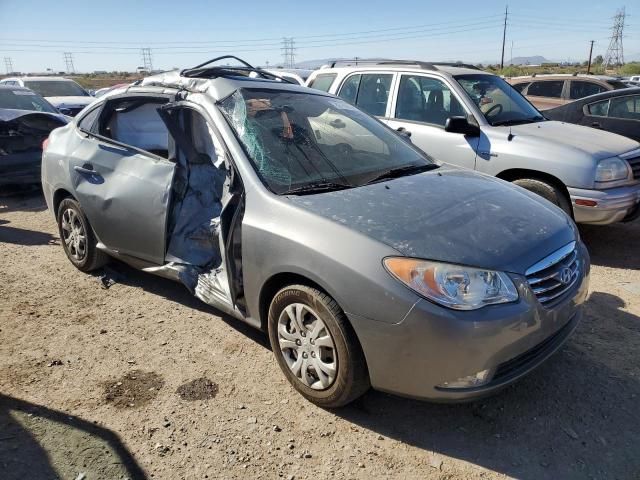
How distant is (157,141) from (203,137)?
73 centimetres

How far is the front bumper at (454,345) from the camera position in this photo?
7.71 feet

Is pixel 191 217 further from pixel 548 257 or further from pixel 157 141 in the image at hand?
pixel 548 257

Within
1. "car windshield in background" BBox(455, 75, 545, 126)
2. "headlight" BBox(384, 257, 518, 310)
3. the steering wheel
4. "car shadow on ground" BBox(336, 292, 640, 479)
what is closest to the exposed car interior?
"headlight" BBox(384, 257, 518, 310)

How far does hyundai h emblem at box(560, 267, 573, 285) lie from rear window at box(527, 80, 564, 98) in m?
9.42

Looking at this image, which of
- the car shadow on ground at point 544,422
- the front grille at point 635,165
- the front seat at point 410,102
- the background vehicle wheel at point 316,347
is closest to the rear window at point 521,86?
the front seat at point 410,102

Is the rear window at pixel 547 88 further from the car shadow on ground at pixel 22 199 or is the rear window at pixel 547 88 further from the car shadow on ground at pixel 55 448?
the car shadow on ground at pixel 55 448

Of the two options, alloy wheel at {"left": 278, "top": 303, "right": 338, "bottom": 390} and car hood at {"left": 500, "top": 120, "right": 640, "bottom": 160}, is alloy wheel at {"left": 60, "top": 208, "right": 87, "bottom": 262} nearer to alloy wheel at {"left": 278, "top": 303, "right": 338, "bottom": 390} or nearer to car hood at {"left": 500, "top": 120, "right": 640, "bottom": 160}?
alloy wheel at {"left": 278, "top": 303, "right": 338, "bottom": 390}

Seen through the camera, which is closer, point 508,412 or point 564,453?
point 564,453

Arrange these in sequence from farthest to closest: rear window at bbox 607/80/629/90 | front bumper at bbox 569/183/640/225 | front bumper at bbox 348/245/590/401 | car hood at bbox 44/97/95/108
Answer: car hood at bbox 44/97/95/108
rear window at bbox 607/80/629/90
front bumper at bbox 569/183/640/225
front bumper at bbox 348/245/590/401

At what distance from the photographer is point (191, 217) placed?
3.88m

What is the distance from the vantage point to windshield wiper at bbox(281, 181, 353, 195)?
306cm

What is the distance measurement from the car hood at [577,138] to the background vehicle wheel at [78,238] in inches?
170

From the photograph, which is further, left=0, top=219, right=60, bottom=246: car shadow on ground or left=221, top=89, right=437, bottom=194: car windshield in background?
left=0, top=219, right=60, bottom=246: car shadow on ground

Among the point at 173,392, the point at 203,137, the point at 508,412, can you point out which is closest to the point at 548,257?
the point at 508,412
